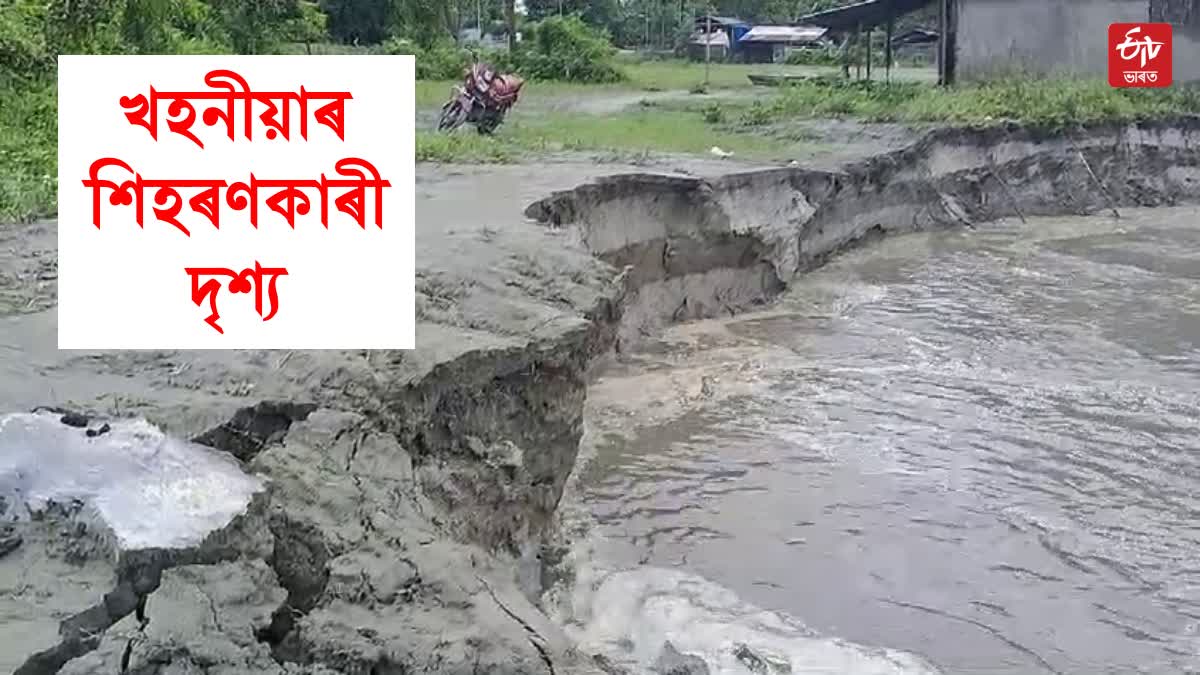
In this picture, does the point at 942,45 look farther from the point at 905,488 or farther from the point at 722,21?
the point at 722,21

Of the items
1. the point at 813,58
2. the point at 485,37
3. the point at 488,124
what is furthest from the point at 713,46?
the point at 488,124

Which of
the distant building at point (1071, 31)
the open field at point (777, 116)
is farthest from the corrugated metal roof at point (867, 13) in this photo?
the distant building at point (1071, 31)

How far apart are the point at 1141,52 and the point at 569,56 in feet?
36.3

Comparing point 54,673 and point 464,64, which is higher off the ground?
point 464,64

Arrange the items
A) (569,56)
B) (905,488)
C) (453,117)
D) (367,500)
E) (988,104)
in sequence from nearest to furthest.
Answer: (367,500), (905,488), (453,117), (988,104), (569,56)

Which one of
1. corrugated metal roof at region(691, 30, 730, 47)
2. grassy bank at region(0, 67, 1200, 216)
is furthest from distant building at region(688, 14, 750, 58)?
grassy bank at region(0, 67, 1200, 216)

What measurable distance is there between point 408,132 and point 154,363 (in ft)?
4.42

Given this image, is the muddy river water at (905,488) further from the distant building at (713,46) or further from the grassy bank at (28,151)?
the distant building at (713,46)

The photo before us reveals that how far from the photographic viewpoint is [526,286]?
20.6ft

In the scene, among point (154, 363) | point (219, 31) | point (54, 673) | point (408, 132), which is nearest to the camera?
point (54, 673)

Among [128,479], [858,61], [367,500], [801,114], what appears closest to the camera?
[128,479]

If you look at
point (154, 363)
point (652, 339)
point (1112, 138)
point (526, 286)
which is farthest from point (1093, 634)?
point (1112, 138)

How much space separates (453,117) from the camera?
1452cm

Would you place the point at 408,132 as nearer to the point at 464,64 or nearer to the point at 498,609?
the point at 498,609
